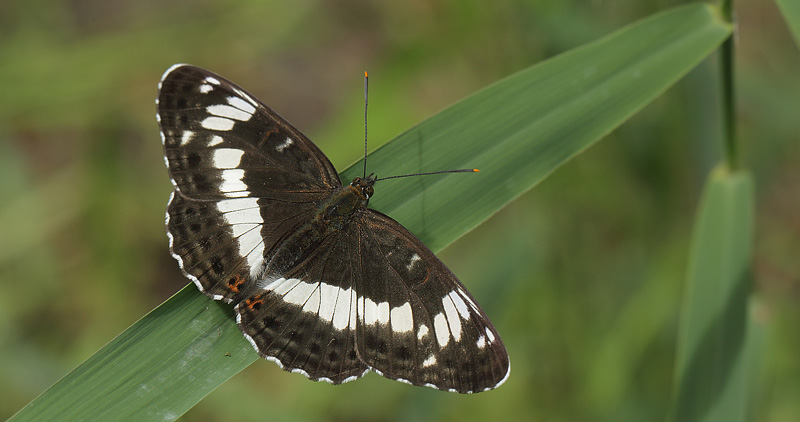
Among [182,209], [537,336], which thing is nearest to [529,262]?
[537,336]

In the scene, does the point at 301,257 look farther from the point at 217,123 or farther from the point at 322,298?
the point at 217,123

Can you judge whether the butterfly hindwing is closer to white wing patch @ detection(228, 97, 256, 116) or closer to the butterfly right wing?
the butterfly right wing

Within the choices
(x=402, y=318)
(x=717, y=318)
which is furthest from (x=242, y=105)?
(x=717, y=318)

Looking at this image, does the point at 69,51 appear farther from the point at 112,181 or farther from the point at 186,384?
the point at 186,384

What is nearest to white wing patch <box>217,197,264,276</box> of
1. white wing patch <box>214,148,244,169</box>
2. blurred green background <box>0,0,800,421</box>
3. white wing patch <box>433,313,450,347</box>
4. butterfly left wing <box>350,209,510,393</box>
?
white wing patch <box>214,148,244,169</box>

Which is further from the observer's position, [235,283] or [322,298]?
[322,298]

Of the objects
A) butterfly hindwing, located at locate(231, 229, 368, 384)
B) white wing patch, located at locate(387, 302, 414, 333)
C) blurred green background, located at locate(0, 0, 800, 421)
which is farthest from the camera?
blurred green background, located at locate(0, 0, 800, 421)
